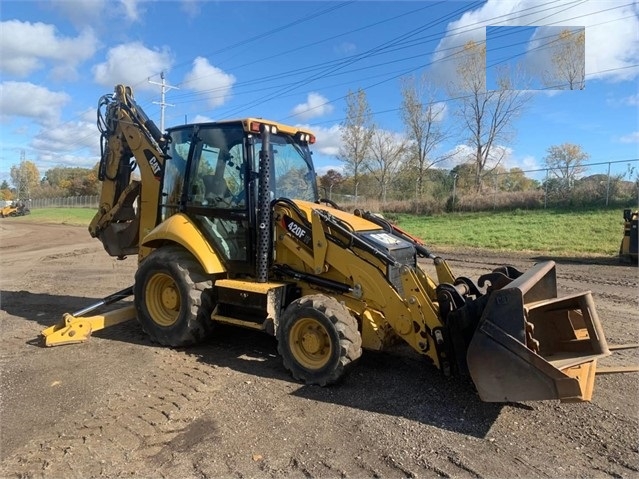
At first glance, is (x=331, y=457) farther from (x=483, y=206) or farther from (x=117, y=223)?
(x=483, y=206)

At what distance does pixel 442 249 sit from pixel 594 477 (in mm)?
13795

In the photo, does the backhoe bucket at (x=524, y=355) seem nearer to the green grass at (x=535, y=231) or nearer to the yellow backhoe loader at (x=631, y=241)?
the yellow backhoe loader at (x=631, y=241)

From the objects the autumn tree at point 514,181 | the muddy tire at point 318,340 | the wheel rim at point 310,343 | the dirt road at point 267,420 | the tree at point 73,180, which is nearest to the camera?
the dirt road at point 267,420

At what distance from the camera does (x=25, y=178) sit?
103 metres

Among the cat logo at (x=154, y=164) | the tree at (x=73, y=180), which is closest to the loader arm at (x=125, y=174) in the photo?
the cat logo at (x=154, y=164)

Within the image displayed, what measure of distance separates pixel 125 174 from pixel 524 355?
6.20 m

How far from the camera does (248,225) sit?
5621 millimetres

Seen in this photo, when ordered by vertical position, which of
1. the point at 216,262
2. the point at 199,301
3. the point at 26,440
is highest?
the point at 216,262

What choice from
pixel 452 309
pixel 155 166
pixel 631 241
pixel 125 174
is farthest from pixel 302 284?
pixel 631 241

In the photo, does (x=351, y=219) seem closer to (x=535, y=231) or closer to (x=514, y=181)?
(x=535, y=231)

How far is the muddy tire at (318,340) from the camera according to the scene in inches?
178

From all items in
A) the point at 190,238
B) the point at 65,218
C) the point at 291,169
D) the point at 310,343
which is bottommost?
the point at 65,218

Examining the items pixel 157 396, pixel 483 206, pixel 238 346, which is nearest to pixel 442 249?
pixel 483 206

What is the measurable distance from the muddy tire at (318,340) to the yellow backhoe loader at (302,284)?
0.01 meters
